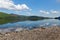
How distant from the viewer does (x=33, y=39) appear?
20.3 metres

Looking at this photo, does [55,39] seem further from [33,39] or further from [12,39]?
[12,39]

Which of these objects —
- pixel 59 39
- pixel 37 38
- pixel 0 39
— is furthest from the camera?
pixel 0 39

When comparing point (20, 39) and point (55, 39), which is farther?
point (20, 39)

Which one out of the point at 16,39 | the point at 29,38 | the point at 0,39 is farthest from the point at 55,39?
the point at 0,39

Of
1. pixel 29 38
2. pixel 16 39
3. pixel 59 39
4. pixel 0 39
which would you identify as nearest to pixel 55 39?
pixel 59 39

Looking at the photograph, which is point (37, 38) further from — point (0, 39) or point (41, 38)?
point (0, 39)

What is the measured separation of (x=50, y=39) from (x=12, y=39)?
4.99m

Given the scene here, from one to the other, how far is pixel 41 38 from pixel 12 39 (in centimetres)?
381

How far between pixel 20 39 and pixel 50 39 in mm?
3861

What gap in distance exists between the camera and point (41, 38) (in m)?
20.3

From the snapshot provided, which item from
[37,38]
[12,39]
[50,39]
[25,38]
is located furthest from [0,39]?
[50,39]

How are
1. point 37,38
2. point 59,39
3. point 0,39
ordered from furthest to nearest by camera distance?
1. point 0,39
2. point 37,38
3. point 59,39

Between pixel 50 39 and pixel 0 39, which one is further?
pixel 0 39

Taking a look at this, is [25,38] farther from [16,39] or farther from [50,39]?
[50,39]
